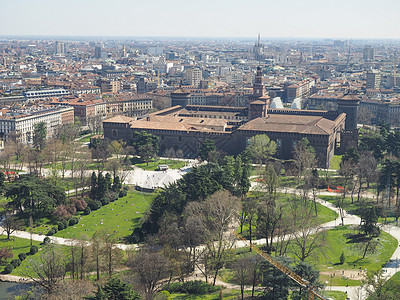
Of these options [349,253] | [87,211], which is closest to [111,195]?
[87,211]

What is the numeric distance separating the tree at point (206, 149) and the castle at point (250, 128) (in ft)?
20.9

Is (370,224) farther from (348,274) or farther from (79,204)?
(79,204)

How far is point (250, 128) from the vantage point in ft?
269

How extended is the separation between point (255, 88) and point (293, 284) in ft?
209

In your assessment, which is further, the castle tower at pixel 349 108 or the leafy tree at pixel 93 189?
the castle tower at pixel 349 108

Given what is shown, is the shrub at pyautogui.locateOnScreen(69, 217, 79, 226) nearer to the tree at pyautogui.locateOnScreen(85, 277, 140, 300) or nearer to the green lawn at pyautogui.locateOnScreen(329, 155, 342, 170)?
the tree at pyautogui.locateOnScreen(85, 277, 140, 300)

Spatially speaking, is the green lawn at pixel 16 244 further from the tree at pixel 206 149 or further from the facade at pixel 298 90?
the facade at pixel 298 90

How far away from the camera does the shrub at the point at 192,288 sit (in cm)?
4138

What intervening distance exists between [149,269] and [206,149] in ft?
128

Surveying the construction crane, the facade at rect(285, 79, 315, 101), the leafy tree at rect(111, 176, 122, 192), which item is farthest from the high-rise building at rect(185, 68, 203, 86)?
the construction crane

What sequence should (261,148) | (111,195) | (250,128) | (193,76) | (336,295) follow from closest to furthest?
1. (336,295)
2. (111,195)
3. (261,148)
4. (250,128)
5. (193,76)

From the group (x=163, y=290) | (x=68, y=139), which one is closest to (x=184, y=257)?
(x=163, y=290)

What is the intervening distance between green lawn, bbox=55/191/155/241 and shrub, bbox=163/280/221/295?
10571 mm

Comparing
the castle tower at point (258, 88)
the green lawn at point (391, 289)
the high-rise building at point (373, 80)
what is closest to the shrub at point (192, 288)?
the green lawn at point (391, 289)
